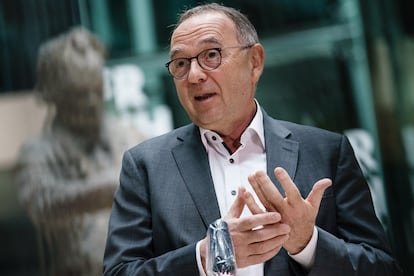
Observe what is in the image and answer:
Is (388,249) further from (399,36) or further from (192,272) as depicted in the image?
(399,36)

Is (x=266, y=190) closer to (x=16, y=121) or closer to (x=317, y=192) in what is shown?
(x=317, y=192)

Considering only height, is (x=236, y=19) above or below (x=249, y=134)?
above

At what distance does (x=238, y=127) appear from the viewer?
72.7 inches

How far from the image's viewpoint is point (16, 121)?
Result: 141 inches

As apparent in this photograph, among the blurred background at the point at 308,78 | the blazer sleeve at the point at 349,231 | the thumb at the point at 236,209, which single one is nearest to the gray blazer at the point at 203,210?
the blazer sleeve at the point at 349,231

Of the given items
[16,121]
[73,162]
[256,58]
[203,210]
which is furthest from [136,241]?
[16,121]

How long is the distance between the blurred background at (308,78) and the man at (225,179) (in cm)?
130

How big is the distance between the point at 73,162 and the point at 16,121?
1.33 feet

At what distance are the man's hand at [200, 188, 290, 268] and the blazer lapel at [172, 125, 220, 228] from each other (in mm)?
151

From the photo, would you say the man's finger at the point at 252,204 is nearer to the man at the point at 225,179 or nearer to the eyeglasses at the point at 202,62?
the man at the point at 225,179

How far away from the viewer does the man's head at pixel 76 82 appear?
3.33m

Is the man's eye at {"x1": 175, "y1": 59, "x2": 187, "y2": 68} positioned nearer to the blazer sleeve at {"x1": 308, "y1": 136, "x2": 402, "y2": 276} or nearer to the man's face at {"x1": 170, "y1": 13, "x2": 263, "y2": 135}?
the man's face at {"x1": 170, "y1": 13, "x2": 263, "y2": 135}

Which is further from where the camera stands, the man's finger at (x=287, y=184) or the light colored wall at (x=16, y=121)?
the light colored wall at (x=16, y=121)

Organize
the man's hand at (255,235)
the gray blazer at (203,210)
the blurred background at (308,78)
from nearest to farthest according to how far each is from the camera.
Answer: the man's hand at (255,235) < the gray blazer at (203,210) < the blurred background at (308,78)
